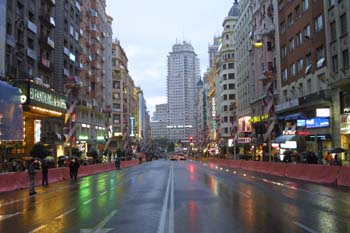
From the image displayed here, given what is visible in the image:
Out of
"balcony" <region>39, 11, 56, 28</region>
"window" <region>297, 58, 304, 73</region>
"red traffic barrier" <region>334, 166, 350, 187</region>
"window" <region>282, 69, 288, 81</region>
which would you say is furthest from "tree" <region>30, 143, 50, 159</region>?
"window" <region>282, 69, 288, 81</region>

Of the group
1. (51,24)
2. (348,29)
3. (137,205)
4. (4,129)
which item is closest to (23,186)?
(4,129)

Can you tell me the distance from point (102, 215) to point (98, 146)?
7785 centimetres

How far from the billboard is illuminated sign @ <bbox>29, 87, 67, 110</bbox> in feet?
11.8

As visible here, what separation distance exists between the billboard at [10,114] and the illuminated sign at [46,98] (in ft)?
11.8

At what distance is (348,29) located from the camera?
120ft

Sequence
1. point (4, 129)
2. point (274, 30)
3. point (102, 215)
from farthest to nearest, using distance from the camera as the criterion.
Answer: point (274, 30), point (4, 129), point (102, 215)

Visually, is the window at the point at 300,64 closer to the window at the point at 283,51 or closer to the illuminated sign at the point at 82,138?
the window at the point at 283,51

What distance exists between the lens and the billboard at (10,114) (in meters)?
34.8

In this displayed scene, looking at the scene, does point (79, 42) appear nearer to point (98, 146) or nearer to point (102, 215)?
point (98, 146)

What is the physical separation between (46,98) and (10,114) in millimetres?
8451

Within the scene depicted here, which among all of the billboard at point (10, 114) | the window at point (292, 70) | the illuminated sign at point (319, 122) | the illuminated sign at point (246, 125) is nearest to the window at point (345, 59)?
the illuminated sign at point (319, 122)

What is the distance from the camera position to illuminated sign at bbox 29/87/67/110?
1597 inches

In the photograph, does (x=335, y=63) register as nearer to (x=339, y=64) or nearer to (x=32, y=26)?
(x=339, y=64)

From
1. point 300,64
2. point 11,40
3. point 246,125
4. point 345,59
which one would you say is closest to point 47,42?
point 11,40
